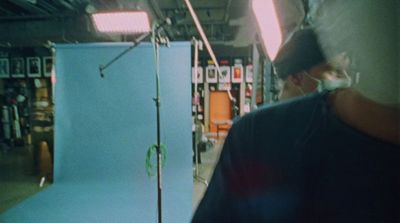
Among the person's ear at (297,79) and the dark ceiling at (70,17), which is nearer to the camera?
the person's ear at (297,79)

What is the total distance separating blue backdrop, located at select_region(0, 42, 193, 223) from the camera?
3969 mm

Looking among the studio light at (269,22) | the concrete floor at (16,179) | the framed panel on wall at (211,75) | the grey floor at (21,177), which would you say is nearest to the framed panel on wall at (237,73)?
the framed panel on wall at (211,75)

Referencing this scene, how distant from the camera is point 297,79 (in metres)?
1.11

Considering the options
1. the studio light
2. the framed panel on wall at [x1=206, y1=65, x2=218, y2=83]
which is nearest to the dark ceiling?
the framed panel on wall at [x1=206, y1=65, x2=218, y2=83]

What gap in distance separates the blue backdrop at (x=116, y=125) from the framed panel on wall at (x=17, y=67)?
232 inches

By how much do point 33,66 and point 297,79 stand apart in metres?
9.31

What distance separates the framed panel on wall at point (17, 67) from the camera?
352 inches

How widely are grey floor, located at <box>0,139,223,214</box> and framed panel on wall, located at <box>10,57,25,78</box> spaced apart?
2.23 m

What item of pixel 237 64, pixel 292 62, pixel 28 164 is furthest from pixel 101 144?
pixel 237 64

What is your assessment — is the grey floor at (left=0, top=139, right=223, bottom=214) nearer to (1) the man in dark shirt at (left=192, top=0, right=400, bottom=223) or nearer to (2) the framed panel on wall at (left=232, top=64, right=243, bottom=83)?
(2) the framed panel on wall at (left=232, top=64, right=243, bottom=83)

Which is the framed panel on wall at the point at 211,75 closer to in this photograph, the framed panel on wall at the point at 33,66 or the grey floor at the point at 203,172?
the grey floor at the point at 203,172

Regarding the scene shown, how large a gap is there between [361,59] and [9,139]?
979cm

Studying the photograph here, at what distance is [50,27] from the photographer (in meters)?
6.35

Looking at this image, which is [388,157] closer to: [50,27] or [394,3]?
[394,3]
